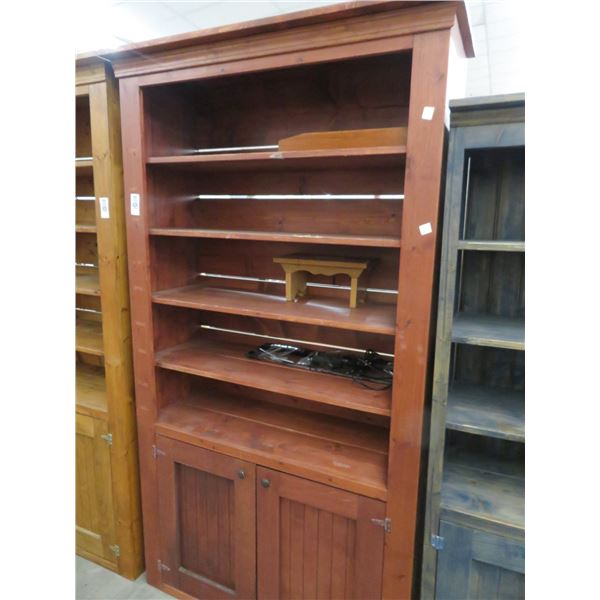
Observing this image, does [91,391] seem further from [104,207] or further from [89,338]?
[104,207]

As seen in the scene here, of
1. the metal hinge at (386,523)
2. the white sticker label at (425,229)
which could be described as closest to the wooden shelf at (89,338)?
the metal hinge at (386,523)

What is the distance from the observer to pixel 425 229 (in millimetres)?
1244

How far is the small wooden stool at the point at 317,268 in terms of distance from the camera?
1.59 metres

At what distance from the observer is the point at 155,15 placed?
112 inches

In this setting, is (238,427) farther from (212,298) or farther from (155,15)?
(155,15)

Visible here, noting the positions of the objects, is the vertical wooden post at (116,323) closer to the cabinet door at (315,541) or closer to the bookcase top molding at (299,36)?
the bookcase top molding at (299,36)

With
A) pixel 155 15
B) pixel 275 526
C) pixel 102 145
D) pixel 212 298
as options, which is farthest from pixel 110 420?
pixel 155 15

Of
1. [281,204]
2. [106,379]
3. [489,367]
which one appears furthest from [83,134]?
[489,367]

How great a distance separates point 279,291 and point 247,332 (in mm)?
296

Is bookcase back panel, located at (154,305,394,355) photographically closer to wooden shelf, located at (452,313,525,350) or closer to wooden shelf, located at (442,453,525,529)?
wooden shelf, located at (452,313,525,350)

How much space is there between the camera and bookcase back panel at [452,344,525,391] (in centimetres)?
160

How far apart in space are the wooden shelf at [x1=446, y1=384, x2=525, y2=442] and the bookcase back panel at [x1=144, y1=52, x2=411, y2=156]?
1089 millimetres
